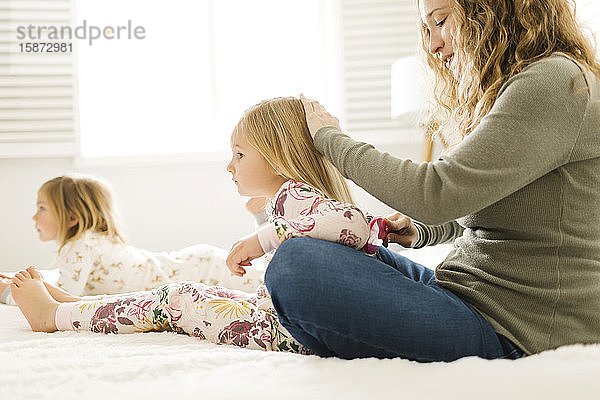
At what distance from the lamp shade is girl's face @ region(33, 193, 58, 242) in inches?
58.4

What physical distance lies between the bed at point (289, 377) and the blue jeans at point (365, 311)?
0.04 meters

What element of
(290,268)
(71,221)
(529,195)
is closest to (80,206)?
(71,221)

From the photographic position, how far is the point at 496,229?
3.18 feet

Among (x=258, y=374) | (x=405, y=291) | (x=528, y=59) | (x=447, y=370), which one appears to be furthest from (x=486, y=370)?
(x=528, y=59)

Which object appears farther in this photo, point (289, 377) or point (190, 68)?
point (190, 68)

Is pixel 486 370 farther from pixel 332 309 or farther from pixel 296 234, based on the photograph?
pixel 296 234

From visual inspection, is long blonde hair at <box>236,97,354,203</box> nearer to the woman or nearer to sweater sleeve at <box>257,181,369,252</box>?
sweater sleeve at <box>257,181,369,252</box>

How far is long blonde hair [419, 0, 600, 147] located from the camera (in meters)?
1.00

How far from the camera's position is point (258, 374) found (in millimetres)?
789

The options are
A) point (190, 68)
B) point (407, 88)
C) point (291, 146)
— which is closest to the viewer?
point (291, 146)

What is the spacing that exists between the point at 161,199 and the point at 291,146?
7.23ft

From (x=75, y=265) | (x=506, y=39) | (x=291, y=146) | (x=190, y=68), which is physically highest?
(x=190, y=68)

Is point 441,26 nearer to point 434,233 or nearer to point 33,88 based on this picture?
point 434,233

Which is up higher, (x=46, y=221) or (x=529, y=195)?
(x=529, y=195)
